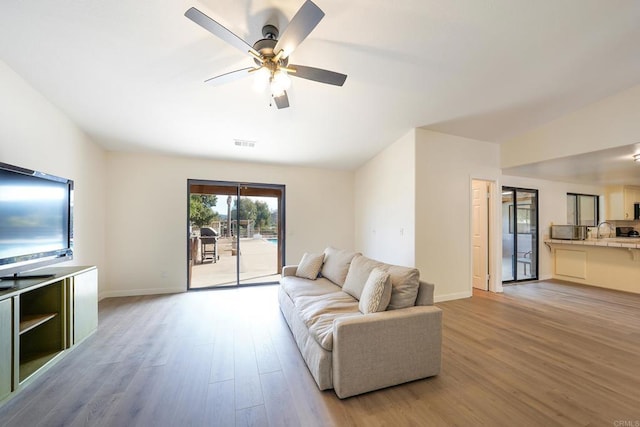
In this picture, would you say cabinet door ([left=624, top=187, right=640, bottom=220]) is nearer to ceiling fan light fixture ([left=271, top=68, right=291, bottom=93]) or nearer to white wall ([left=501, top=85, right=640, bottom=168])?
white wall ([left=501, top=85, right=640, bottom=168])

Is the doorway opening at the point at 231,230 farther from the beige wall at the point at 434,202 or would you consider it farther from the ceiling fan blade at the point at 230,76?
the ceiling fan blade at the point at 230,76

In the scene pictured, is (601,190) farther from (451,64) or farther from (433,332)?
(433,332)

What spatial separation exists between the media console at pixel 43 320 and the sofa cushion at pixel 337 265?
266 centimetres

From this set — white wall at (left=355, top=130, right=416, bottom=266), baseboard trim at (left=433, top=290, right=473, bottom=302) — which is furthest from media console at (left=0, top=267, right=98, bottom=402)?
baseboard trim at (left=433, top=290, right=473, bottom=302)

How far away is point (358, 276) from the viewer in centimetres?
266

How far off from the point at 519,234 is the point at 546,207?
879mm

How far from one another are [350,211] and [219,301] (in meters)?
3.20

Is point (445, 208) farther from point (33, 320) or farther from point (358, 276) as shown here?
point (33, 320)

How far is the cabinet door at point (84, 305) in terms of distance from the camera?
2406 millimetres

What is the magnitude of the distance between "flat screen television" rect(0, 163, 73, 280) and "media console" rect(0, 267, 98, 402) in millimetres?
173

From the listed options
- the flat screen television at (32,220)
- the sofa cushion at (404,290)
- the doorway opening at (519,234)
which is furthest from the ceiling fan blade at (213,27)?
the doorway opening at (519,234)

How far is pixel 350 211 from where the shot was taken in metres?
5.68

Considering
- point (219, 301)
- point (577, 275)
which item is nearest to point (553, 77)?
point (577, 275)

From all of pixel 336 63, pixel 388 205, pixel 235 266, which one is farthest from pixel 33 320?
pixel 388 205
